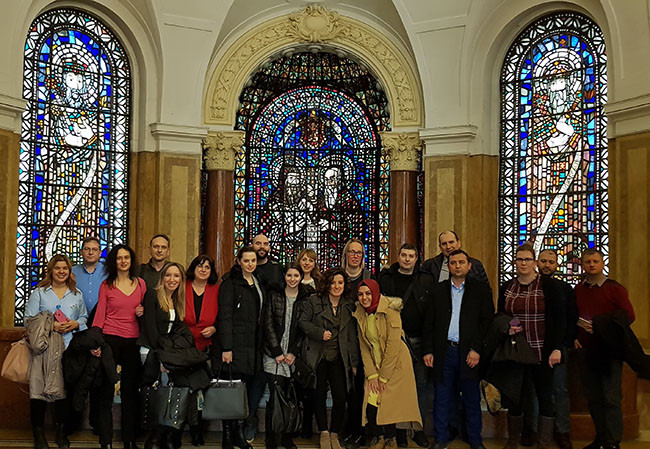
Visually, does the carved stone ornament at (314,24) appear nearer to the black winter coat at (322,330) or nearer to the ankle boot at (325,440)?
the black winter coat at (322,330)

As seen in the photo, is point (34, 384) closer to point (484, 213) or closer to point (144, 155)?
point (144, 155)

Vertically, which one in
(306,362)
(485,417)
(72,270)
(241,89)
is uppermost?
(241,89)

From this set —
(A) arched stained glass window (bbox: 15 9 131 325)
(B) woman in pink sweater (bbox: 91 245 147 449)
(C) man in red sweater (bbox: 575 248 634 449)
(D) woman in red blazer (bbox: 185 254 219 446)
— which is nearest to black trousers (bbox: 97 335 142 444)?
(B) woman in pink sweater (bbox: 91 245 147 449)

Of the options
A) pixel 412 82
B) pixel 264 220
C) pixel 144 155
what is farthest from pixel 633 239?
pixel 144 155

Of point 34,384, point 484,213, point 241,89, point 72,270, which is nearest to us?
point 34,384

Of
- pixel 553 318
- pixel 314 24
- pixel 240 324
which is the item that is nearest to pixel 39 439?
pixel 240 324

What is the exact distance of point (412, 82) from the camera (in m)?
11.9

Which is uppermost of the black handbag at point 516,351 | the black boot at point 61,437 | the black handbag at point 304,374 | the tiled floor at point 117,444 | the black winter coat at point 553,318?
the black winter coat at point 553,318

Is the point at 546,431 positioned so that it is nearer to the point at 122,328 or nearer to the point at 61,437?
the point at 122,328

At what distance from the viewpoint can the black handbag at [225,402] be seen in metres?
6.25

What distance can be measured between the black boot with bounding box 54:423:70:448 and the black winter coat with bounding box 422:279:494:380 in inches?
114

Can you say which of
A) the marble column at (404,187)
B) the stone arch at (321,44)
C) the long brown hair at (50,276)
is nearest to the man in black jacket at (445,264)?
the long brown hair at (50,276)

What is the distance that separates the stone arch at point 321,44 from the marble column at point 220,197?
0.27 m

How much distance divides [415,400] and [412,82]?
6481 mm
